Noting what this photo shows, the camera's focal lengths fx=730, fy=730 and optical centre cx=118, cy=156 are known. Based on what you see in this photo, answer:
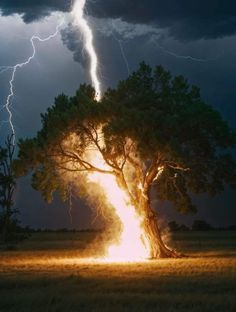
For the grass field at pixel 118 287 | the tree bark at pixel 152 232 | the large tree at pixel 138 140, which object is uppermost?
the large tree at pixel 138 140

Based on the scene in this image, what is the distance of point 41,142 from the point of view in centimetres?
4172

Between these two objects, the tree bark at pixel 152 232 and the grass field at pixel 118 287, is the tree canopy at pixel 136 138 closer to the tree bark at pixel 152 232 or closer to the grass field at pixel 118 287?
the tree bark at pixel 152 232

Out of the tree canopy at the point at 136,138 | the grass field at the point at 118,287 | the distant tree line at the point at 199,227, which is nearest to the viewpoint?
the grass field at the point at 118,287

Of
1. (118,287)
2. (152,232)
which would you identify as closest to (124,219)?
(152,232)

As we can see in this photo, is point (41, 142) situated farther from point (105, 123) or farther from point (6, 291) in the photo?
point (6, 291)

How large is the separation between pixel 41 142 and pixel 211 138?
31.9ft

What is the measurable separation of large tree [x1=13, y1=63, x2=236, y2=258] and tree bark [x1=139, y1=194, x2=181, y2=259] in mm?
56

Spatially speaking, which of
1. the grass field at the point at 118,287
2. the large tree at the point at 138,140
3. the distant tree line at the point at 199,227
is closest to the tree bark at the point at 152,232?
the large tree at the point at 138,140

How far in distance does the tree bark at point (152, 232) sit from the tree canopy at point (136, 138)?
2.33 feet

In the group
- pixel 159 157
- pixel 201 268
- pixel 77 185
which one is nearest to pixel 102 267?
pixel 201 268

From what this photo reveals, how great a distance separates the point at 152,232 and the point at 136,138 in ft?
18.6

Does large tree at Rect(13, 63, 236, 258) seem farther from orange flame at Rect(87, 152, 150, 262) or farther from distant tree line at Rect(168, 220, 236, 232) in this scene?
distant tree line at Rect(168, 220, 236, 232)

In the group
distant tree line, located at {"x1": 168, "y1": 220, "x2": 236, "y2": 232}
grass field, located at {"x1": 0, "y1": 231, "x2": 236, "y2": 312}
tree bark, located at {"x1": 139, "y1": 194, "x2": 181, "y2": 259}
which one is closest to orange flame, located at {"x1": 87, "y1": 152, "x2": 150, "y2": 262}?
tree bark, located at {"x1": 139, "y1": 194, "x2": 181, "y2": 259}

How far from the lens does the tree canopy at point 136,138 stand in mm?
38906
